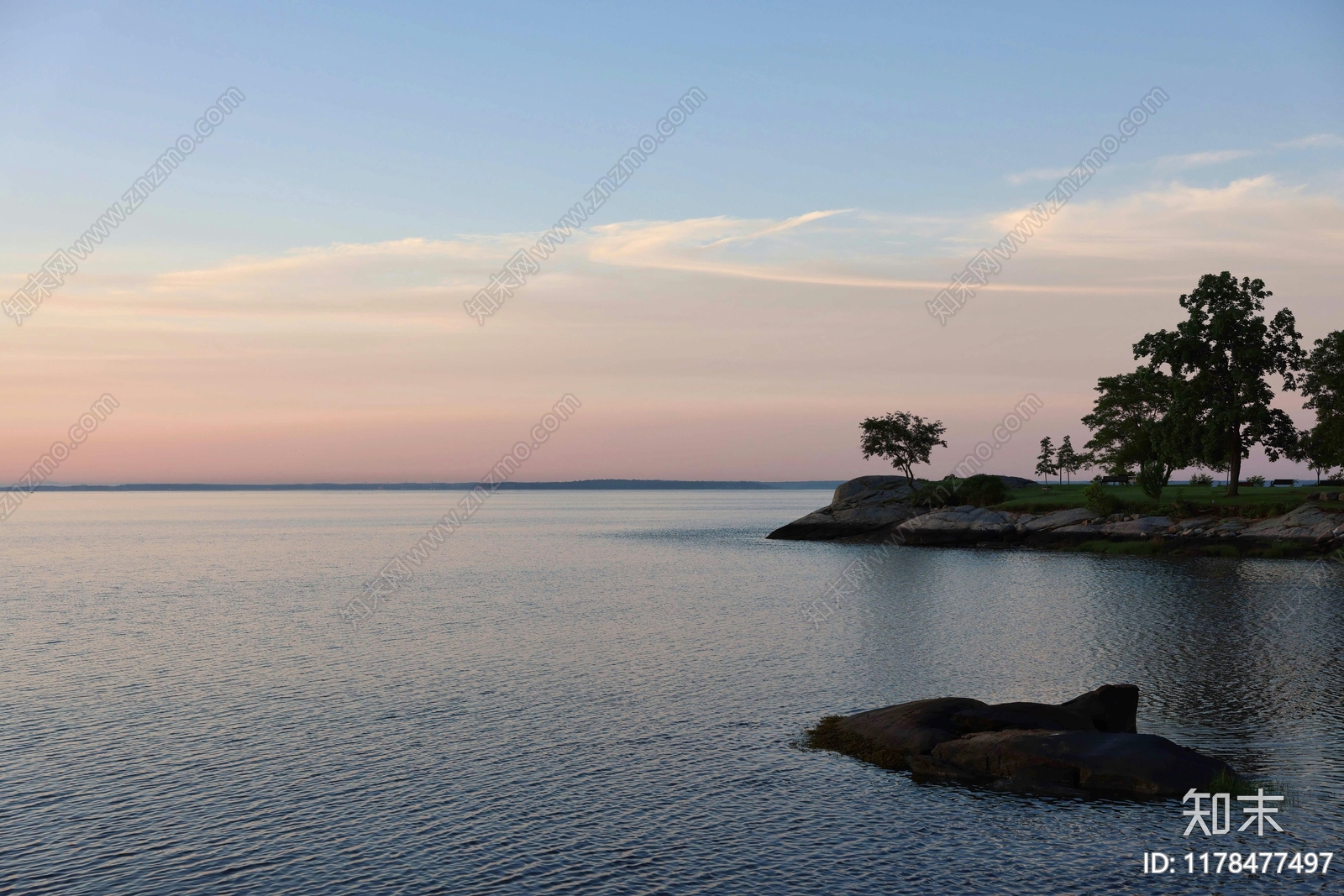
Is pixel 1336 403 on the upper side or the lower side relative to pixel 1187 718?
upper

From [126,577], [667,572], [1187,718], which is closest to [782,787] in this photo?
[1187,718]

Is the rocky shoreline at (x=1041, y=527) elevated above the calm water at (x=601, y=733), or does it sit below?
above

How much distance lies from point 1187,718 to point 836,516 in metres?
106

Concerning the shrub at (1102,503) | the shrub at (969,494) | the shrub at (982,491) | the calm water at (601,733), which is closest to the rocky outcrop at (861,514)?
the shrub at (969,494)

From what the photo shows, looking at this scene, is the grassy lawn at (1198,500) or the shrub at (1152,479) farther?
the shrub at (1152,479)

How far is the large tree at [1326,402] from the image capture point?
10181cm

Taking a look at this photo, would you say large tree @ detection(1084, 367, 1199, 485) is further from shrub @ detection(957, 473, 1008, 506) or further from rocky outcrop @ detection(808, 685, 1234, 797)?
rocky outcrop @ detection(808, 685, 1234, 797)

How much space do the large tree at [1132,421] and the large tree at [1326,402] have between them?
44.3 feet

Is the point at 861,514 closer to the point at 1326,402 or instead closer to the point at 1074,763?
the point at 1326,402

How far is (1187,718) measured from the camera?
33031 mm

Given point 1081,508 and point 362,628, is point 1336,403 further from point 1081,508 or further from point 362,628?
point 362,628

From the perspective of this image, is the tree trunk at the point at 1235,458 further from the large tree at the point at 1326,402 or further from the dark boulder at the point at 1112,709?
the dark boulder at the point at 1112,709

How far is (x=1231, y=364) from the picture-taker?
337 ft

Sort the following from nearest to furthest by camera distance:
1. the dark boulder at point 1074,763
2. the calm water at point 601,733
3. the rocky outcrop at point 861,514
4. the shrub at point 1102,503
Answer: the calm water at point 601,733 → the dark boulder at point 1074,763 → the shrub at point 1102,503 → the rocky outcrop at point 861,514
